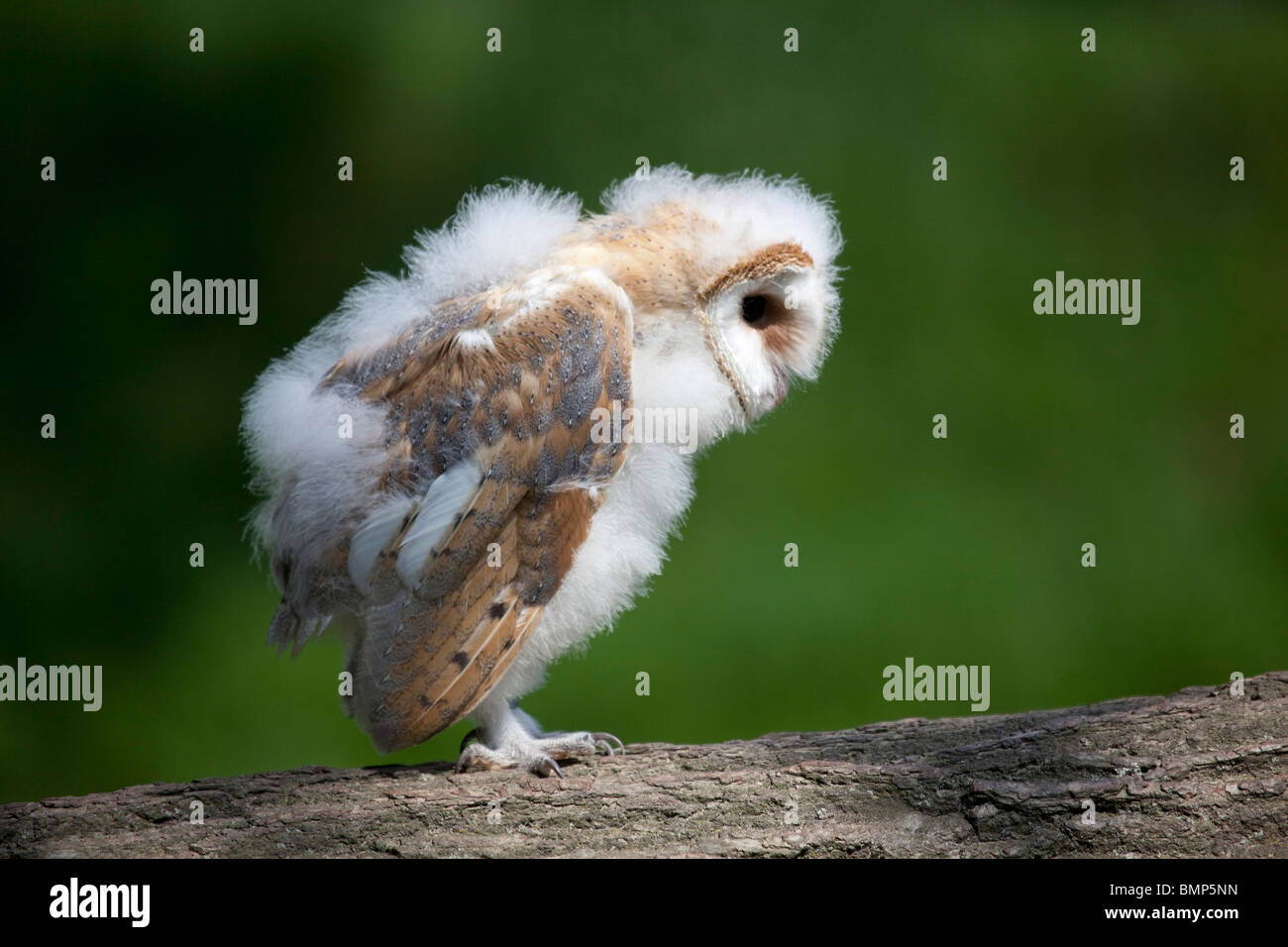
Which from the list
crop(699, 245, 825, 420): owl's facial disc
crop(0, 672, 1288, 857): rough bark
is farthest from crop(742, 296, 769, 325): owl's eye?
crop(0, 672, 1288, 857): rough bark

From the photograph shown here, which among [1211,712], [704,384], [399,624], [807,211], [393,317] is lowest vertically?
[1211,712]

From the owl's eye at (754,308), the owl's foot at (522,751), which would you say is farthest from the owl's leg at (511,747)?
the owl's eye at (754,308)

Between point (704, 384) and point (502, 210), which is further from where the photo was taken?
point (502, 210)

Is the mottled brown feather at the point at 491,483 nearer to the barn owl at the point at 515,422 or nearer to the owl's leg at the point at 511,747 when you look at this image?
the barn owl at the point at 515,422

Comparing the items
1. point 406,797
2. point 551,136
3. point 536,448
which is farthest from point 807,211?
point 551,136

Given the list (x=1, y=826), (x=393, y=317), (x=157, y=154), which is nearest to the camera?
(x=1, y=826)

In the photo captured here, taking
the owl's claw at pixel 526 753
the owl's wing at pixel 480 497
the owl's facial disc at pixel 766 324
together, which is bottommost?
the owl's claw at pixel 526 753

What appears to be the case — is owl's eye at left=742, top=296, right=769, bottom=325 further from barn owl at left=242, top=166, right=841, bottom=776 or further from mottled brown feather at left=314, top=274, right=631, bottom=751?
mottled brown feather at left=314, top=274, right=631, bottom=751

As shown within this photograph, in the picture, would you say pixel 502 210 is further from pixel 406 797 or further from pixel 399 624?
pixel 406 797
